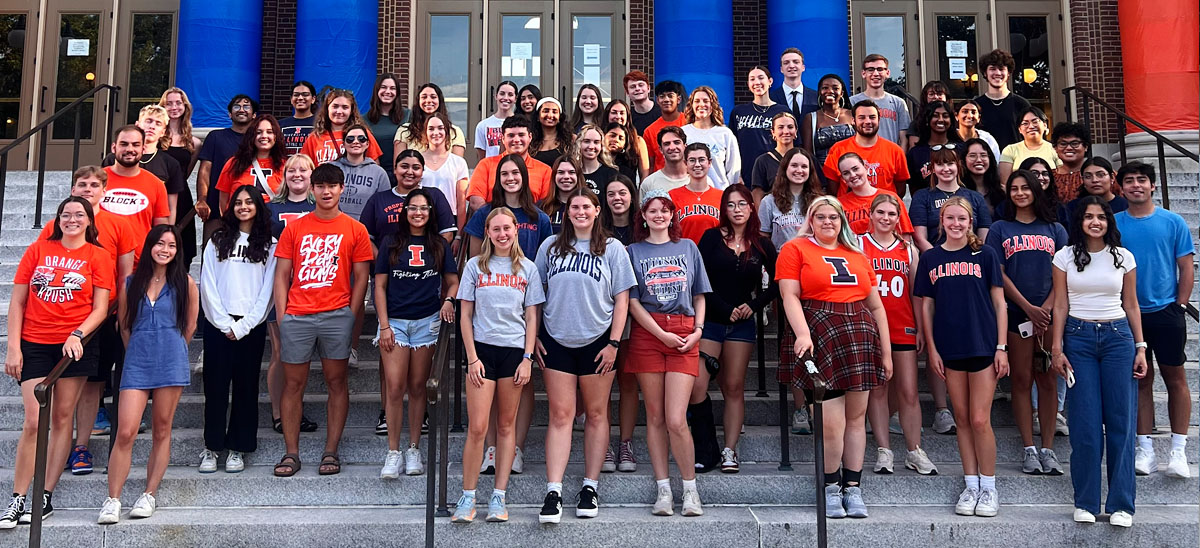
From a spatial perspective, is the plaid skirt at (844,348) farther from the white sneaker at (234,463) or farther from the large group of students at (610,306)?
the white sneaker at (234,463)

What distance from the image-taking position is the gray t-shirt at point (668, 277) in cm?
560

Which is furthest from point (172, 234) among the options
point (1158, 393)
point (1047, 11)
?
point (1047, 11)

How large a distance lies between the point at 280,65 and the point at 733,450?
33.5 feet

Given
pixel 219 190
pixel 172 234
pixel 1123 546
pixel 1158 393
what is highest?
pixel 219 190

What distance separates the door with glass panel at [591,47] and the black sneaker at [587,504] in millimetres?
8839

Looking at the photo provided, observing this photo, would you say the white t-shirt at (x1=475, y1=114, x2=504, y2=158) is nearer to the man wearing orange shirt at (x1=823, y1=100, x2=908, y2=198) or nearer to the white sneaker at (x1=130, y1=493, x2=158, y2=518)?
the man wearing orange shirt at (x1=823, y1=100, x2=908, y2=198)

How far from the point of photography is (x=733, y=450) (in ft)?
19.4

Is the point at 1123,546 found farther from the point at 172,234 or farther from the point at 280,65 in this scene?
the point at 280,65

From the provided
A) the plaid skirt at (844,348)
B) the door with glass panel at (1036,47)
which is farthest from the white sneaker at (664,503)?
the door with glass panel at (1036,47)

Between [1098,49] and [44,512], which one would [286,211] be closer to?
[44,512]

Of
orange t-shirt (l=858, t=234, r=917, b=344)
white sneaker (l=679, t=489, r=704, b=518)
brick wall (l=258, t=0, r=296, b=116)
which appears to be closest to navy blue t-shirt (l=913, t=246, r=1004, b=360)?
orange t-shirt (l=858, t=234, r=917, b=344)

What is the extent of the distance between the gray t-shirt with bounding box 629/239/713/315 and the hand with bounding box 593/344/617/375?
0.38 metres

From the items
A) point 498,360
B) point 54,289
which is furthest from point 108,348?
point 498,360

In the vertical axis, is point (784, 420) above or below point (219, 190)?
below
